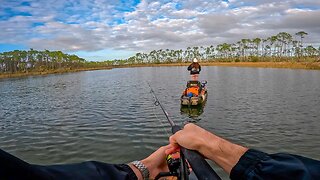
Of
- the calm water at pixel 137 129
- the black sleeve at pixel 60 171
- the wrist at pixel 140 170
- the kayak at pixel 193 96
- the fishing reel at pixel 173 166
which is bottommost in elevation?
the calm water at pixel 137 129

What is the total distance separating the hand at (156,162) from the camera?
219 cm

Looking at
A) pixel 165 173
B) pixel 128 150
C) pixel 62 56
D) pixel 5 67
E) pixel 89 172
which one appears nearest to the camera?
pixel 89 172

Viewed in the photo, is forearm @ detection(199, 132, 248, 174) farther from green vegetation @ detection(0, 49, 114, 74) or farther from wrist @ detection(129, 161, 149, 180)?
green vegetation @ detection(0, 49, 114, 74)

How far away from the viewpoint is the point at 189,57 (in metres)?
188

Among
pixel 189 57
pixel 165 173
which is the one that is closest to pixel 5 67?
pixel 189 57

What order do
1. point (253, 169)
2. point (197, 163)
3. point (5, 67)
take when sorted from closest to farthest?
point (253, 169) → point (197, 163) → point (5, 67)

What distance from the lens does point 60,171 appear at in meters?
1.37

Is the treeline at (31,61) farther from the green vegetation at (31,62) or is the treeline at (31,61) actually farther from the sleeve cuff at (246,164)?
the sleeve cuff at (246,164)

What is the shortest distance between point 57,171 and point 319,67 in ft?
215

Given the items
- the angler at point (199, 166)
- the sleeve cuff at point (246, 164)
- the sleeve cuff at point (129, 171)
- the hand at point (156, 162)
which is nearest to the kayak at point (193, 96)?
the hand at point (156, 162)

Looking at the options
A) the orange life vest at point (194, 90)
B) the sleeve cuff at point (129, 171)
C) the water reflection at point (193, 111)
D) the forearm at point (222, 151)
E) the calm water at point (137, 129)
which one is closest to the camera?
the forearm at point (222, 151)

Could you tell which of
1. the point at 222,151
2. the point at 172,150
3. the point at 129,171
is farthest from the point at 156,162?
the point at 222,151

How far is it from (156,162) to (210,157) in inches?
31.7

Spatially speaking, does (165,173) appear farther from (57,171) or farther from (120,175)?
(57,171)
